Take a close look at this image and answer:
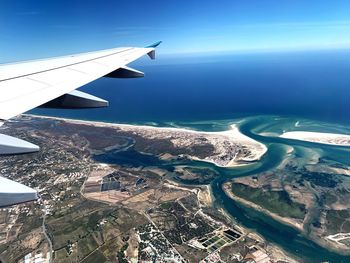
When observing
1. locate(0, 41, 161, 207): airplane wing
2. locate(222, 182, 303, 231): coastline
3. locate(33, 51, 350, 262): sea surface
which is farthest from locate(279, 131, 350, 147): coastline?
locate(0, 41, 161, 207): airplane wing

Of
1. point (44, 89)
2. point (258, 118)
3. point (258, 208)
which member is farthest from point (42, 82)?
point (258, 118)

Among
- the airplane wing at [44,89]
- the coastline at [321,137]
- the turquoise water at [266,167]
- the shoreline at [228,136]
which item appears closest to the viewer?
the airplane wing at [44,89]

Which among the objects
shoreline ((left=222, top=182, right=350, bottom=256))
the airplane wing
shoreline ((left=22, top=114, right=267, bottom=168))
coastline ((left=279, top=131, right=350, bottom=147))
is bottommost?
shoreline ((left=222, top=182, right=350, bottom=256))

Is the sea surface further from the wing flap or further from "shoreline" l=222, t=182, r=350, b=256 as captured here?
the wing flap

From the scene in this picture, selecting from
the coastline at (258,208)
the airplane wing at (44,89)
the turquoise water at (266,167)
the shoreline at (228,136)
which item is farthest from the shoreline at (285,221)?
the airplane wing at (44,89)

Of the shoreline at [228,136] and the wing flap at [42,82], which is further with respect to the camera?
the shoreline at [228,136]

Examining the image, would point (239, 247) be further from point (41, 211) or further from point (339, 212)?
point (41, 211)

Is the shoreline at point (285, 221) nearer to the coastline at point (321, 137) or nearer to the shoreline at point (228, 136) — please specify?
the shoreline at point (228, 136)

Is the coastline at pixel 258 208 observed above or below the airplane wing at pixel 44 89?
below

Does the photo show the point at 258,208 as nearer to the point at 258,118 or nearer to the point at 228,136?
the point at 228,136

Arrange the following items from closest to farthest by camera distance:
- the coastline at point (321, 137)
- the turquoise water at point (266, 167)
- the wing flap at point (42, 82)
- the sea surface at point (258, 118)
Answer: the wing flap at point (42, 82) → the turquoise water at point (266, 167) → the sea surface at point (258, 118) → the coastline at point (321, 137)
